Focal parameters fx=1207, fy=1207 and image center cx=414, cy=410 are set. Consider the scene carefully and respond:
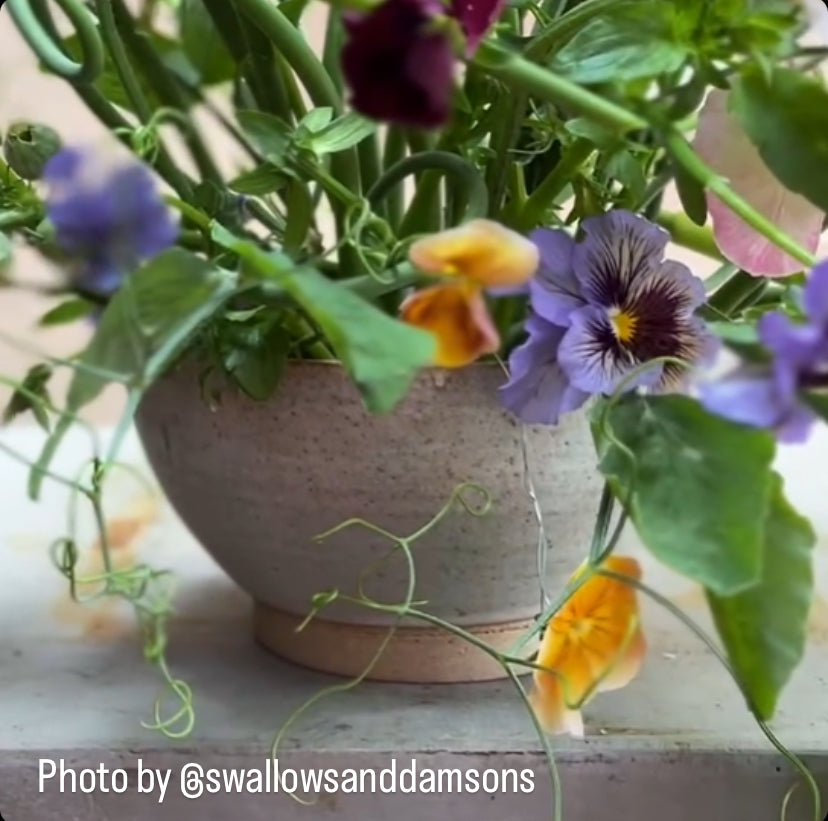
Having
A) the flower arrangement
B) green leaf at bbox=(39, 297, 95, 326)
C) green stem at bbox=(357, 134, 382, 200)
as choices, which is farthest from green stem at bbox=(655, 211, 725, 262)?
green leaf at bbox=(39, 297, 95, 326)

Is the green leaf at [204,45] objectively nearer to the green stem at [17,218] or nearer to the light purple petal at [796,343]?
the green stem at [17,218]

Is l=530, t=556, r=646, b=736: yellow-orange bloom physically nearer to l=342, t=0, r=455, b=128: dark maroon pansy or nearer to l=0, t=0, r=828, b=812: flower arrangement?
l=0, t=0, r=828, b=812: flower arrangement

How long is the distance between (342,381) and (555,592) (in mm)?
115

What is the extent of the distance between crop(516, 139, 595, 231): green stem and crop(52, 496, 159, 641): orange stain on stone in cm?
18

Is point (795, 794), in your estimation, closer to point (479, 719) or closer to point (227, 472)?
point (479, 719)

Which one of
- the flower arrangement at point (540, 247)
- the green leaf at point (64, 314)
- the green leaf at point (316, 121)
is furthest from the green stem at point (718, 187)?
the green leaf at point (64, 314)

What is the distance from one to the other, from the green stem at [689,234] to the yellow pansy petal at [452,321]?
191mm

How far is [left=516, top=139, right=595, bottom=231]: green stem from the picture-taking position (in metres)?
0.34

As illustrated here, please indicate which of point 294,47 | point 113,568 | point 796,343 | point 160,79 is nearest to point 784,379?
point 796,343

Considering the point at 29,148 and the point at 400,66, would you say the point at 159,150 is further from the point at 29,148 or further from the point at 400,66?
the point at 400,66

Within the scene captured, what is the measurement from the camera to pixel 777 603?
0.26 meters

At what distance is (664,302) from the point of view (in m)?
0.33

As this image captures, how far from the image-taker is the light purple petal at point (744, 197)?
323 millimetres

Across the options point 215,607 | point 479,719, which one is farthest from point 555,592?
point 215,607
